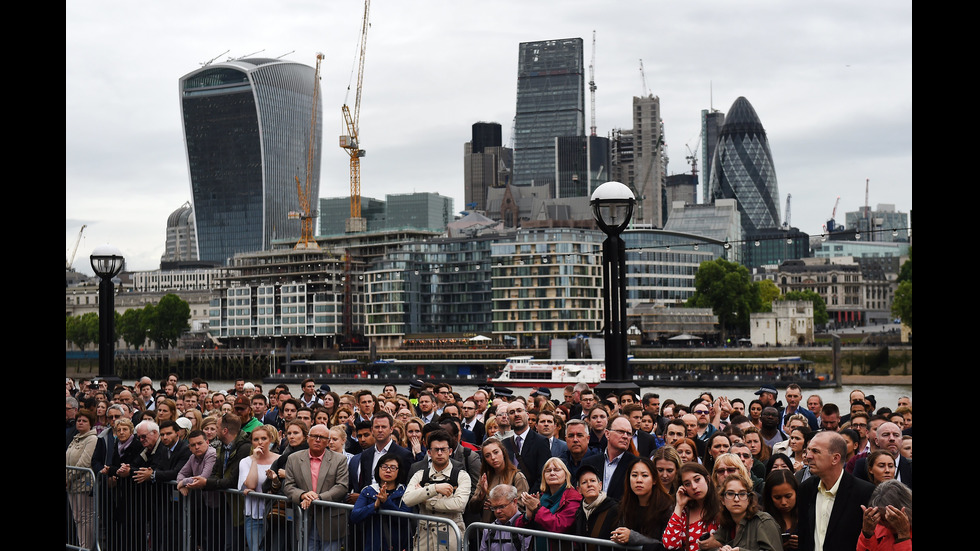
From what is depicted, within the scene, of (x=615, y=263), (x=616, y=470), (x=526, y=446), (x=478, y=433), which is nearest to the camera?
(x=616, y=470)

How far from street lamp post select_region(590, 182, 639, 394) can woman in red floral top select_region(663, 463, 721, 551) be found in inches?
352

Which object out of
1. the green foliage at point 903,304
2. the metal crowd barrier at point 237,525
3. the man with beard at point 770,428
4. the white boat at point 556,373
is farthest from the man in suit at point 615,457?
the green foliage at point 903,304

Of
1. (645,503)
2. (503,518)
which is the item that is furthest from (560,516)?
(645,503)

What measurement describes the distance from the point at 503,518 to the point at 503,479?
0.64 metres

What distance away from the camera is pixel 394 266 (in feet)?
480

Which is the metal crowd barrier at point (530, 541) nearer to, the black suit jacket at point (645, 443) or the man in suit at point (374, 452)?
the man in suit at point (374, 452)

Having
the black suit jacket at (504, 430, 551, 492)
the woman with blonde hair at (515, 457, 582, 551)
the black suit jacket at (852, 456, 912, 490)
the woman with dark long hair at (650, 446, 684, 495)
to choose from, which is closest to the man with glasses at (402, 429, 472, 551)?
the woman with blonde hair at (515, 457, 582, 551)

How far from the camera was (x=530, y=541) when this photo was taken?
7.39 meters

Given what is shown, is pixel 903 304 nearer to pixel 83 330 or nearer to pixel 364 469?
pixel 364 469

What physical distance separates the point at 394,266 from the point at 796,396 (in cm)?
13217

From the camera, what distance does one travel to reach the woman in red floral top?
6.44m

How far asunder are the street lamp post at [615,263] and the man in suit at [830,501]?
896cm

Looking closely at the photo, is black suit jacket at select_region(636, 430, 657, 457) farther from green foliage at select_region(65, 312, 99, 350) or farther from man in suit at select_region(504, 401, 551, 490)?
green foliage at select_region(65, 312, 99, 350)

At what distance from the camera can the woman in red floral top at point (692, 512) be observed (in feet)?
21.1
